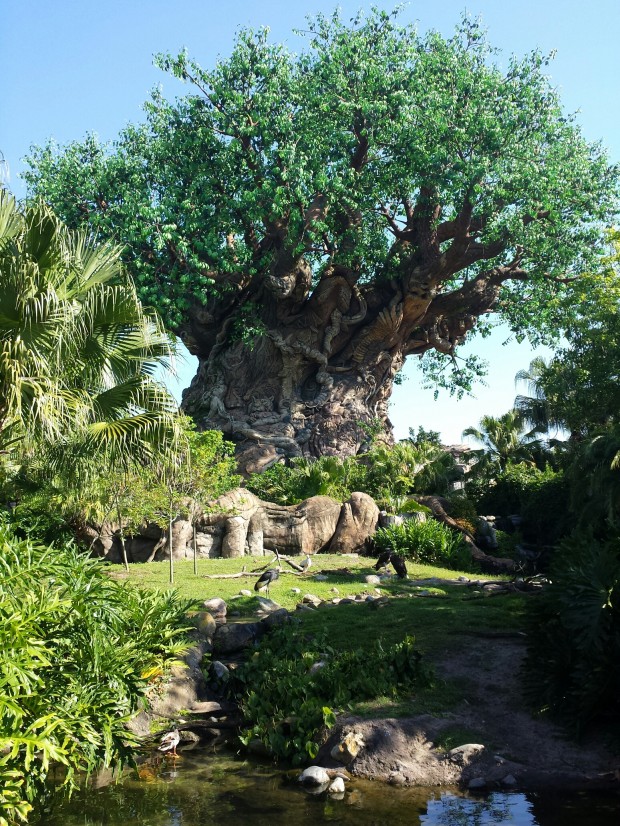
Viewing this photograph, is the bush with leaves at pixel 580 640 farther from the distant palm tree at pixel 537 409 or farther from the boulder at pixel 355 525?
the distant palm tree at pixel 537 409

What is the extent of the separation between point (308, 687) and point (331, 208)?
69.2 ft

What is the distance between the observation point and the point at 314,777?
7.93 metres

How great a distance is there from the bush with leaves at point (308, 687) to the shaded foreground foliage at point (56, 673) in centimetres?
157

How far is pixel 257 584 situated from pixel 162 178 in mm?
16892

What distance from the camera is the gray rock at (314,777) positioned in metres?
7.91

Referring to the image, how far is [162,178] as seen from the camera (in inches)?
1069

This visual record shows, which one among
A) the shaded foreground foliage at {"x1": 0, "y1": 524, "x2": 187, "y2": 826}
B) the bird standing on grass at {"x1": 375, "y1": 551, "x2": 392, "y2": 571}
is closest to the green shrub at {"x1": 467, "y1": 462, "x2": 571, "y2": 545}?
the bird standing on grass at {"x1": 375, "y1": 551, "x2": 392, "y2": 571}

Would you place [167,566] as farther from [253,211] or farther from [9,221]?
[253,211]

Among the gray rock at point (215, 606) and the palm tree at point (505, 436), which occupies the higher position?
the palm tree at point (505, 436)

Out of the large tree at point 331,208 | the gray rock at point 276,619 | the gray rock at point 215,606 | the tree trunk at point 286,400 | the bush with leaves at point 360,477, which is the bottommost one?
the gray rock at point 276,619

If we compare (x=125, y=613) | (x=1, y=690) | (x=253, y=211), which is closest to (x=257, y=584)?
(x=125, y=613)

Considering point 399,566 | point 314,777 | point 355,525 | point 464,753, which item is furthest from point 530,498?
point 314,777

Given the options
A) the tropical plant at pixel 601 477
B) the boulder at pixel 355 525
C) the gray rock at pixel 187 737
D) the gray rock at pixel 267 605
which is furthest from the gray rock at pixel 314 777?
the boulder at pixel 355 525

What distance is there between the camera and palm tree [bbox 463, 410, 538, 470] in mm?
37062
